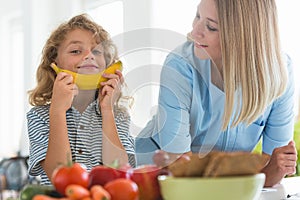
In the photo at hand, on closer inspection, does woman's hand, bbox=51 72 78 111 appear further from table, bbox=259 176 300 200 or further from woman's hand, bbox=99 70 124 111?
table, bbox=259 176 300 200

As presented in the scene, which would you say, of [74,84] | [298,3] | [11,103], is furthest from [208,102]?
[11,103]

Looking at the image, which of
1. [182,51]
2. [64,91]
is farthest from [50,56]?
[182,51]

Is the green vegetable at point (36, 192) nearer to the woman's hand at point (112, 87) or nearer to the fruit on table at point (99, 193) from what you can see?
the fruit on table at point (99, 193)

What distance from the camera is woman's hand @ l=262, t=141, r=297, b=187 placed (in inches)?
59.2

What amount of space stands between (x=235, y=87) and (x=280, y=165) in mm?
254

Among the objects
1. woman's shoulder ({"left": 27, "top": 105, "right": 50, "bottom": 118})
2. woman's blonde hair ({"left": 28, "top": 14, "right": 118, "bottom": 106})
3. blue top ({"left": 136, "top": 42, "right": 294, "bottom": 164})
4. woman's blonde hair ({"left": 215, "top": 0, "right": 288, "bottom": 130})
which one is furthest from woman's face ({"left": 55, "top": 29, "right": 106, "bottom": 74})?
woman's blonde hair ({"left": 215, "top": 0, "right": 288, "bottom": 130})

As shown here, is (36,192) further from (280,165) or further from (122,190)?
(280,165)

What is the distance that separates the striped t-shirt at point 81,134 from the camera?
1215 mm

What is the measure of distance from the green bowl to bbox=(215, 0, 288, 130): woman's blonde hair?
0.69m

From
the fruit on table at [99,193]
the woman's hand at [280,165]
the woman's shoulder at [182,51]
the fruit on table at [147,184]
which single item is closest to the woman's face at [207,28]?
the woman's shoulder at [182,51]

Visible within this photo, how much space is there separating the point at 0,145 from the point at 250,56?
104 inches

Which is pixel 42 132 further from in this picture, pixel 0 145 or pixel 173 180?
pixel 0 145

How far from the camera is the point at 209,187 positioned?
75 centimetres

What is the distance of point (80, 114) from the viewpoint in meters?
1.33
